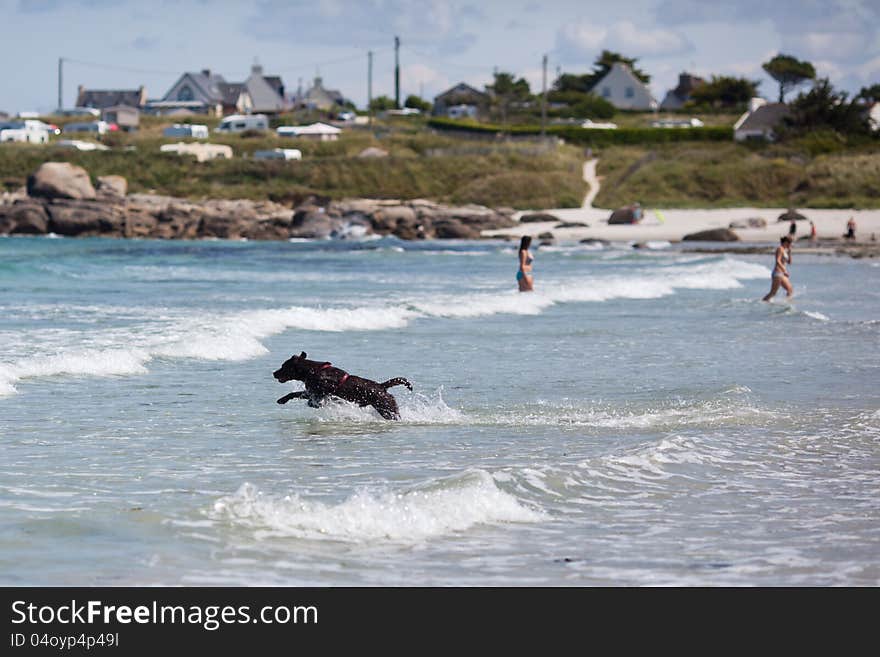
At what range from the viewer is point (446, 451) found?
36.3 ft

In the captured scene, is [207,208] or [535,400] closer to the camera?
[535,400]

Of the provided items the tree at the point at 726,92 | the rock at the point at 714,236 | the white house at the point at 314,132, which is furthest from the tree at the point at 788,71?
the rock at the point at 714,236

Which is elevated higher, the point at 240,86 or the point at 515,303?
the point at 240,86

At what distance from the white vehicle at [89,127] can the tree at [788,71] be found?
57015mm

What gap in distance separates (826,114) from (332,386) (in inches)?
3118

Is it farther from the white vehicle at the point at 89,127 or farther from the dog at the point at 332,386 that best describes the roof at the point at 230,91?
the dog at the point at 332,386

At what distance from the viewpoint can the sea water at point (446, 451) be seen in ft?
25.4

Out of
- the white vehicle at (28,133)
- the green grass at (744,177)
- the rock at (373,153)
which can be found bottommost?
A: the green grass at (744,177)

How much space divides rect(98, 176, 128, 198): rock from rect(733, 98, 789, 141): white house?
41460mm

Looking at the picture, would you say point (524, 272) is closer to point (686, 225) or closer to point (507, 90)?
point (686, 225)

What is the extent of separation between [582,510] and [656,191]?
68922 mm
